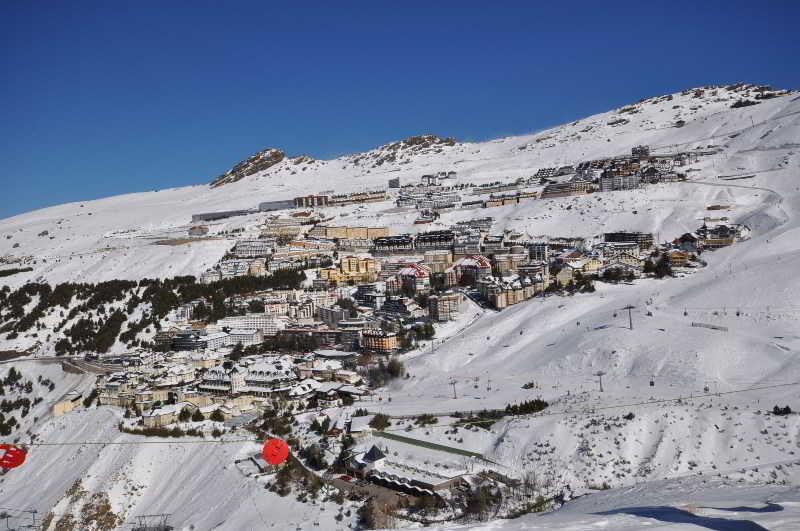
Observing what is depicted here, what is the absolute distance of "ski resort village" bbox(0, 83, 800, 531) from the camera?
13180mm

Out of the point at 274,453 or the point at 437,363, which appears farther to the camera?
the point at 437,363

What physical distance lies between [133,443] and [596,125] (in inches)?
2919

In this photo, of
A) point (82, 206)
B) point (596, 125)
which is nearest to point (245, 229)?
point (596, 125)

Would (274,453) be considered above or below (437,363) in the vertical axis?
below

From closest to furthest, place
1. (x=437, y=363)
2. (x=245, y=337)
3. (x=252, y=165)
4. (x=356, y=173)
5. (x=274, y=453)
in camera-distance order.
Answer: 1. (x=274, y=453)
2. (x=437, y=363)
3. (x=245, y=337)
4. (x=356, y=173)
5. (x=252, y=165)

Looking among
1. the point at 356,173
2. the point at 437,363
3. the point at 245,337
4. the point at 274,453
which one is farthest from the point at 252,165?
the point at 274,453

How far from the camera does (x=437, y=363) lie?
74.9 feet

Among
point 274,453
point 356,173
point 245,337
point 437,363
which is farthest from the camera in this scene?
point 356,173

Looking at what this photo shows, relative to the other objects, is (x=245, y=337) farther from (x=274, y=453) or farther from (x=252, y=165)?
(x=252, y=165)

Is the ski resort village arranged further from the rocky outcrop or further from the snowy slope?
the rocky outcrop

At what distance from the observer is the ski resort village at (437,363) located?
13.2m

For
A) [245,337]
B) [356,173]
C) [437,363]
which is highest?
[356,173]

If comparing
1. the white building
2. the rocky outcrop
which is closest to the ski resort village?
the white building

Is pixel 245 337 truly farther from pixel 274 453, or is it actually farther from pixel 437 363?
pixel 274 453
